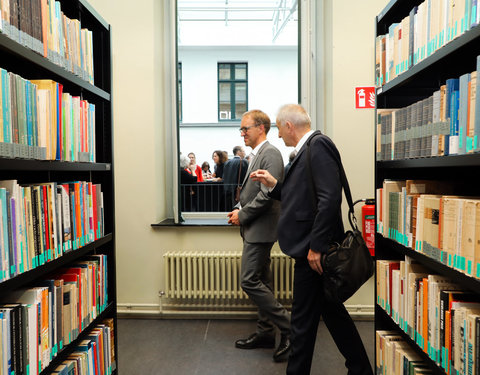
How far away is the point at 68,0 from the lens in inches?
73.7

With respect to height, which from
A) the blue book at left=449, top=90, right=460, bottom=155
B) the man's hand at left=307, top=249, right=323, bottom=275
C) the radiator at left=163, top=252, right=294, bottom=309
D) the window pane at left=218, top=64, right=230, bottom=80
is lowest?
the radiator at left=163, top=252, right=294, bottom=309

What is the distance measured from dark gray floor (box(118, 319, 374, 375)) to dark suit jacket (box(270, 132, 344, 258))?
106 centimetres

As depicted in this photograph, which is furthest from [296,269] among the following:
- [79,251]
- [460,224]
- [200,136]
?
[200,136]

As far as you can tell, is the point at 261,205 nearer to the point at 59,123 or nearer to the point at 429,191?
the point at 429,191

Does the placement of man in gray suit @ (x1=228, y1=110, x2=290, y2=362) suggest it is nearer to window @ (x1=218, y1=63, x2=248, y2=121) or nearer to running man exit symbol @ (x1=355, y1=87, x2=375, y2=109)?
running man exit symbol @ (x1=355, y1=87, x2=375, y2=109)

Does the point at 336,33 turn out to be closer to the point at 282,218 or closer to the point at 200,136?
the point at 282,218

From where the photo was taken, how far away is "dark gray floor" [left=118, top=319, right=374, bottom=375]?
8.43 ft

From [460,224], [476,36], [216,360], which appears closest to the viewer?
[476,36]

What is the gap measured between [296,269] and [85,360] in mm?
1168

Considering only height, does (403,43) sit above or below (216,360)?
above

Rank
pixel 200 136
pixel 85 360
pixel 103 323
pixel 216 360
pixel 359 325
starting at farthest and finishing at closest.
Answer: pixel 200 136 < pixel 359 325 < pixel 216 360 < pixel 103 323 < pixel 85 360

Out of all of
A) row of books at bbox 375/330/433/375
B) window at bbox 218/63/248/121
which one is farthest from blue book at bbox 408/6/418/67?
window at bbox 218/63/248/121


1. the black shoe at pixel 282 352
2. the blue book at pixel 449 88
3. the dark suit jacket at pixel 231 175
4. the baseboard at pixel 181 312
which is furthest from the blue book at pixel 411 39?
the dark suit jacket at pixel 231 175

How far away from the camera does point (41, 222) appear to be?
1.50 metres
